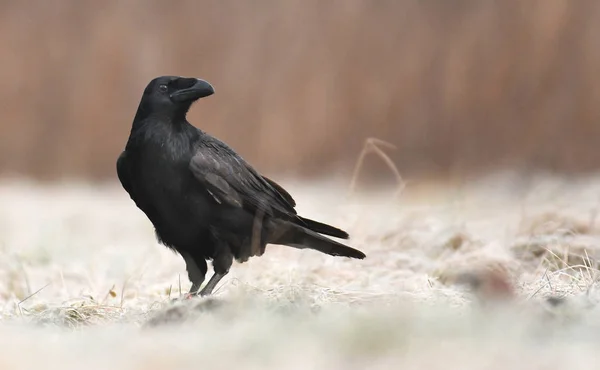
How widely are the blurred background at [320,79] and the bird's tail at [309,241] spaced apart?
462 centimetres

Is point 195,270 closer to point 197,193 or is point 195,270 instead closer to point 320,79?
point 197,193

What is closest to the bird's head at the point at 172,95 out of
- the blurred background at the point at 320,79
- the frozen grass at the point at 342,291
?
the frozen grass at the point at 342,291

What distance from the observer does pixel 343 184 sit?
896 cm

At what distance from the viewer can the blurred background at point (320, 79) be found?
843 centimetres

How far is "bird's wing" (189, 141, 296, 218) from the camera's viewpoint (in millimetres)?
3717

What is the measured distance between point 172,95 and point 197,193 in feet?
1.40

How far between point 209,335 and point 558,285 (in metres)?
1.59

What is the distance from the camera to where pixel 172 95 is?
12.7ft

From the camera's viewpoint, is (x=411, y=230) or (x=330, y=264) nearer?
(x=330, y=264)

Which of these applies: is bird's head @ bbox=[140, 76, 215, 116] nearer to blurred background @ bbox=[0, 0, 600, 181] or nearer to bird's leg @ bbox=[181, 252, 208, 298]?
bird's leg @ bbox=[181, 252, 208, 298]

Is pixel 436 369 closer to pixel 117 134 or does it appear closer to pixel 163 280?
pixel 163 280

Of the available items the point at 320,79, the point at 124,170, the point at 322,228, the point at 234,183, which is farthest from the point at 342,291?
the point at 320,79

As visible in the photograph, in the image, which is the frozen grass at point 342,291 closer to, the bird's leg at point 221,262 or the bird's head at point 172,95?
the bird's leg at point 221,262

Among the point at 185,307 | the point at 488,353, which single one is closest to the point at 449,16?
the point at 185,307
